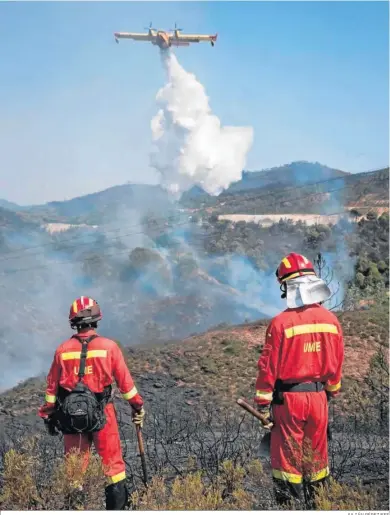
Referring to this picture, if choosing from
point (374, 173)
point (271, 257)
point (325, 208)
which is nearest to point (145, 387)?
point (271, 257)

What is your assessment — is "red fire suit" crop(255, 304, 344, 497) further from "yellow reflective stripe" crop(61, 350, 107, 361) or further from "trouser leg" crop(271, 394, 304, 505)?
"yellow reflective stripe" crop(61, 350, 107, 361)

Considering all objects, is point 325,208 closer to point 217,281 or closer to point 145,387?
point 217,281

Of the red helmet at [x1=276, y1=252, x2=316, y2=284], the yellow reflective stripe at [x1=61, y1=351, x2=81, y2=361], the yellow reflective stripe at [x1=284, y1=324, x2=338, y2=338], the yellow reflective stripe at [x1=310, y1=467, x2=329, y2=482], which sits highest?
the red helmet at [x1=276, y1=252, x2=316, y2=284]

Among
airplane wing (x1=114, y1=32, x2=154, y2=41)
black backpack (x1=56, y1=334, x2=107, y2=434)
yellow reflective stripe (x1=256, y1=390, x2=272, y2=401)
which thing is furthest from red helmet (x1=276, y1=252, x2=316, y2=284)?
airplane wing (x1=114, y1=32, x2=154, y2=41)

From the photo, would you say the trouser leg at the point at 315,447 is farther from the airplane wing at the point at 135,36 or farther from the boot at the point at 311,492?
the airplane wing at the point at 135,36

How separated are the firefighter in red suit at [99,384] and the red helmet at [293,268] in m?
1.47

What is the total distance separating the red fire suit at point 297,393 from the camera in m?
5.07

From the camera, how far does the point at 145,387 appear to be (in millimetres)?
15547

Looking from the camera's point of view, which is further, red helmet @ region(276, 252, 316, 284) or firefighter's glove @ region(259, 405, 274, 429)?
red helmet @ region(276, 252, 316, 284)

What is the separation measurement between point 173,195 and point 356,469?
150 feet

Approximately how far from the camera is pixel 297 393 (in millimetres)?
5129

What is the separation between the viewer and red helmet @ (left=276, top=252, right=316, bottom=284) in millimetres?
5316

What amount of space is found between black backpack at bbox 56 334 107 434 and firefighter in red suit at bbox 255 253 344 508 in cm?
131

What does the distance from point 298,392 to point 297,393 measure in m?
0.01
